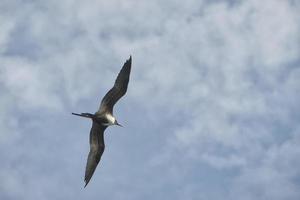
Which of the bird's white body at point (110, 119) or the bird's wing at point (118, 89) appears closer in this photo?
the bird's wing at point (118, 89)

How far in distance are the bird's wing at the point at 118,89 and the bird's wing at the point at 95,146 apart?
1245 millimetres

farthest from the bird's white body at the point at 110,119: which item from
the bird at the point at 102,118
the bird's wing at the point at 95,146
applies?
the bird's wing at the point at 95,146

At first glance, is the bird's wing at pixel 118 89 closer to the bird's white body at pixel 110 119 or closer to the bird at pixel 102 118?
the bird at pixel 102 118

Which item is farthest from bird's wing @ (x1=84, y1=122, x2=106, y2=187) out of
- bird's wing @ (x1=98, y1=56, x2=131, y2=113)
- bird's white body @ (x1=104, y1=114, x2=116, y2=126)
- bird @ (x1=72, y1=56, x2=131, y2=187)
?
bird's wing @ (x1=98, y1=56, x2=131, y2=113)

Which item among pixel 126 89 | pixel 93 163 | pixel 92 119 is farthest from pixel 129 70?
pixel 93 163

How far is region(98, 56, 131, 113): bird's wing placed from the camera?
101ft

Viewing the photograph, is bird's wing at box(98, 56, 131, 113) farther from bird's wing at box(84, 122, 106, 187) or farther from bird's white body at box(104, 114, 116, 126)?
bird's wing at box(84, 122, 106, 187)

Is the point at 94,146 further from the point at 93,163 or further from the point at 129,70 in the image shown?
the point at 129,70

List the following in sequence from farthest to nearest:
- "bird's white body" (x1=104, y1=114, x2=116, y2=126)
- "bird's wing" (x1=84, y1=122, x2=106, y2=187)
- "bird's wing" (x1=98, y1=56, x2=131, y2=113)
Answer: "bird's wing" (x1=84, y1=122, x2=106, y2=187) < "bird's white body" (x1=104, y1=114, x2=116, y2=126) < "bird's wing" (x1=98, y1=56, x2=131, y2=113)

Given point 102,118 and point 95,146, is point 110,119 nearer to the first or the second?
point 102,118

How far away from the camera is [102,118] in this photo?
3109 centimetres

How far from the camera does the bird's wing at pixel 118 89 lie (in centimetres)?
3064

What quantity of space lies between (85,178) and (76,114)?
3.99 meters

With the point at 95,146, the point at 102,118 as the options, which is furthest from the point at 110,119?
the point at 95,146
